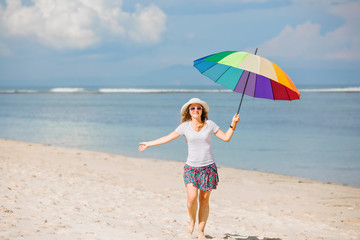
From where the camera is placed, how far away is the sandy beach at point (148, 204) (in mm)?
5617

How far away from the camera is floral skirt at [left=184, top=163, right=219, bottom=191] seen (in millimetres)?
4836

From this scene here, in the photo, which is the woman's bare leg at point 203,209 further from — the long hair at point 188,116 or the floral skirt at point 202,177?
the long hair at point 188,116

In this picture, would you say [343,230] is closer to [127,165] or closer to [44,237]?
[44,237]

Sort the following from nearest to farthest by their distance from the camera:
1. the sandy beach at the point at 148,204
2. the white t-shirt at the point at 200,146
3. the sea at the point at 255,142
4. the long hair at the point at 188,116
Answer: the white t-shirt at the point at 200,146
the long hair at the point at 188,116
the sandy beach at the point at 148,204
the sea at the point at 255,142

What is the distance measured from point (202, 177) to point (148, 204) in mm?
3102

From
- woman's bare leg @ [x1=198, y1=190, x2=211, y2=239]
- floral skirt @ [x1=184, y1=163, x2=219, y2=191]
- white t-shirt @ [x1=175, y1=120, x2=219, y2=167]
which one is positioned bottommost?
woman's bare leg @ [x1=198, y1=190, x2=211, y2=239]

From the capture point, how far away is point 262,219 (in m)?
7.16

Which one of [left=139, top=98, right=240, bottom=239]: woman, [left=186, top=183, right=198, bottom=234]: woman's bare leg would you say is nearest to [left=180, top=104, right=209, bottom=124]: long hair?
[left=139, top=98, right=240, bottom=239]: woman

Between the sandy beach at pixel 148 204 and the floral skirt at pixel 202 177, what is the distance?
0.96 meters

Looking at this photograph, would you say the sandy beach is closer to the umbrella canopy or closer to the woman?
the woman

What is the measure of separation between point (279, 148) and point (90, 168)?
8273mm

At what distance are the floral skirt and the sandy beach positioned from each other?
964 mm

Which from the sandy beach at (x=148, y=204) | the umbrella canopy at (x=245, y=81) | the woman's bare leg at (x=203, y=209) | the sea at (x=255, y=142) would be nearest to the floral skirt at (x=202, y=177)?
the woman's bare leg at (x=203, y=209)

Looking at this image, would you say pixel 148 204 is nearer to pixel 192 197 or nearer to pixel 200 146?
pixel 192 197
